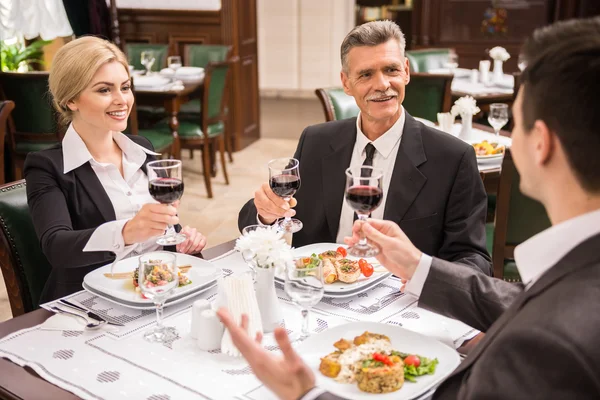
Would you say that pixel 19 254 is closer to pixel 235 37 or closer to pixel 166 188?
pixel 166 188

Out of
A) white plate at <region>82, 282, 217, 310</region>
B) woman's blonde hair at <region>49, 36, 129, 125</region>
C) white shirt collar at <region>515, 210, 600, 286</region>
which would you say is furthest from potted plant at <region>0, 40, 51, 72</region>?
white shirt collar at <region>515, 210, 600, 286</region>

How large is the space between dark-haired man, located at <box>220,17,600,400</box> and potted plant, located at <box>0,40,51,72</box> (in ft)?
18.5

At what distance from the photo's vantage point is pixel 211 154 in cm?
616

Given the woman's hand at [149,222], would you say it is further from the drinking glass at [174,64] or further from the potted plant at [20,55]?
the potted plant at [20,55]

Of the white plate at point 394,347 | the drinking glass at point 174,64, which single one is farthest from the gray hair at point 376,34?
the drinking glass at point 174,64

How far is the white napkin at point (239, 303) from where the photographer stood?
1479 millimetres

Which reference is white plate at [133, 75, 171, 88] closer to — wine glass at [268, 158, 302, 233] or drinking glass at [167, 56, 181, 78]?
drinking glass at [167, 56, 181, 78]

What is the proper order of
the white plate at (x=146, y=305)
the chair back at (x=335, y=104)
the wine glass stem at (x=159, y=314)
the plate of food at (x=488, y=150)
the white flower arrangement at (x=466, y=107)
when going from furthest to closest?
the chair back at (x=335, y=104) → the white flower arrangement at (x=466, y=107) → the plate of food at (x=488, y=150) → the white plate at (x=146, y=305) → the wine glass stem at (x=159, y=314)

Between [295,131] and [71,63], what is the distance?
5254 millimetres

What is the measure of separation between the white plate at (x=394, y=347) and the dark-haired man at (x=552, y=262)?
0.35 feet

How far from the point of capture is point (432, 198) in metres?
2.12

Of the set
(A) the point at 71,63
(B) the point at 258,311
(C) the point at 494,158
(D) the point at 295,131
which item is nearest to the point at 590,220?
(B) the point at 258,311

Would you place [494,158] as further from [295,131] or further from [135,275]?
[295,131]

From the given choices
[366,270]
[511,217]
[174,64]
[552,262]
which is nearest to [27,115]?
[174,64]
